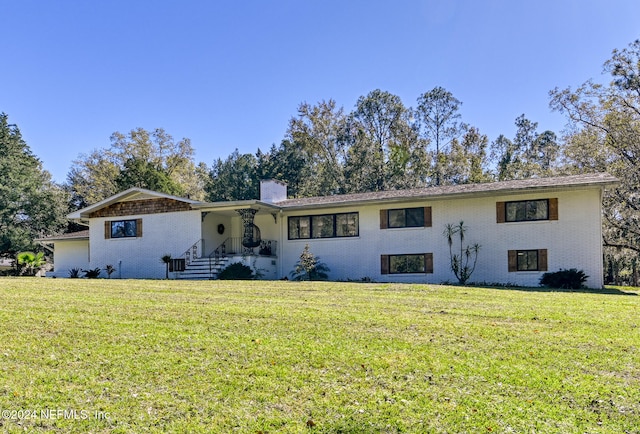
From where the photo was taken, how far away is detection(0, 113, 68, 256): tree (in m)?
32.1

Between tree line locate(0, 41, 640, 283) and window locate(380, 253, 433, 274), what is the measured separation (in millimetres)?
13785

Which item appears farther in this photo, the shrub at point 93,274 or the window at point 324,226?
the shrub at point 93,274

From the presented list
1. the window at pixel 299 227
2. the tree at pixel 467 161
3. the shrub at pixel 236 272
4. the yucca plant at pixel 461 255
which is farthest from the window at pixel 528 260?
the tree at pixel 467 161

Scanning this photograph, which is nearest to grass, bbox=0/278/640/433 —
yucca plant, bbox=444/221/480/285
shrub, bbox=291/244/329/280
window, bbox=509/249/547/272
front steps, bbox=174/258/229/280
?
window, bbox=509/249/547/272

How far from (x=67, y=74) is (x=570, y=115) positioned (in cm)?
2630

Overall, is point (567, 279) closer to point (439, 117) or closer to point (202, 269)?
point (202, 269)

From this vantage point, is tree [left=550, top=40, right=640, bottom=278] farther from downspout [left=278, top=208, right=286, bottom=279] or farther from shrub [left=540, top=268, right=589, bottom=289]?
downspout [left=278, top=208, right=286, bottom=279]

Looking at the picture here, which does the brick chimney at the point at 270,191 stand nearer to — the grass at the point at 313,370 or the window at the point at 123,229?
the window at the point at 123,229

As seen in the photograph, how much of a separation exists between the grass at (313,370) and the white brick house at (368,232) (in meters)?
9.66

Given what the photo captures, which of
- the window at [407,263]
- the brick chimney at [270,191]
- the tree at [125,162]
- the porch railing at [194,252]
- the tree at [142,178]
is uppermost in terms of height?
the tree at [125,162]

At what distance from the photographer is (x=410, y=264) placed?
2167 cm

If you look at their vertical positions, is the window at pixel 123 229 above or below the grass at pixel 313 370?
above

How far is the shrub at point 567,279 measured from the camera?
60.4 feet

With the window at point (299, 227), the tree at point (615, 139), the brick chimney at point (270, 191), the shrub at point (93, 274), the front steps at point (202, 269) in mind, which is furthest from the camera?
the tree at point (615, 139)
